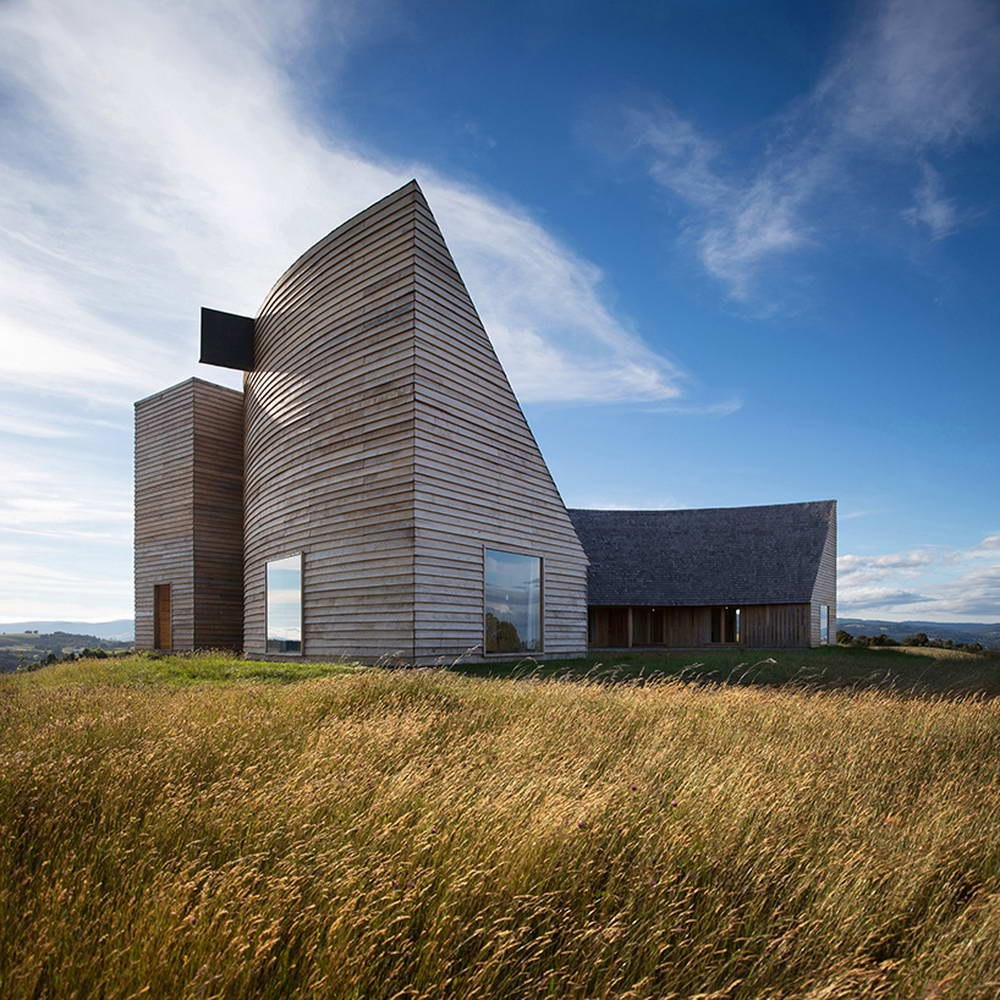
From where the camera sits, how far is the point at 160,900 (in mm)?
2562

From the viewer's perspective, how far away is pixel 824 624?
95.7 ft

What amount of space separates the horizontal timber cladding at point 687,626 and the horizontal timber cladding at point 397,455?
14.6 metres

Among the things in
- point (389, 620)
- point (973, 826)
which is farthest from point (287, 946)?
point (389, 620)

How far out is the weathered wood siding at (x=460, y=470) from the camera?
12.4 metres

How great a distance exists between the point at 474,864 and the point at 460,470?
10513 millimetres

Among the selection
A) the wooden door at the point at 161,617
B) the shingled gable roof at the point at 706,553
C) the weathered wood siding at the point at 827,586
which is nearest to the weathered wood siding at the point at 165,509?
the wooden door at the point at 161,617

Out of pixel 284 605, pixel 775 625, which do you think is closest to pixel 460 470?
pixel 284 605

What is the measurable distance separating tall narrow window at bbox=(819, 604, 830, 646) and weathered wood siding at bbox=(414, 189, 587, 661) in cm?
1779

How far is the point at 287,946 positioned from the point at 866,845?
3.28 metres

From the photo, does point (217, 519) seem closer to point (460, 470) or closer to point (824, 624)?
point (460, 470)

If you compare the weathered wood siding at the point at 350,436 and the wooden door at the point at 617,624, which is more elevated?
the weathered wood siding at the point at 350,436

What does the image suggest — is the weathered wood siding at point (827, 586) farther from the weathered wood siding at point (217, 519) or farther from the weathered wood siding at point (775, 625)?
the weathered wood siding at point (217, 519)

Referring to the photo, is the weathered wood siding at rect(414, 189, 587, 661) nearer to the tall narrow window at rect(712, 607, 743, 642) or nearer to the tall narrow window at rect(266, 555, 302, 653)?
the tall narrow window at rect(266, 555, 302, 653)

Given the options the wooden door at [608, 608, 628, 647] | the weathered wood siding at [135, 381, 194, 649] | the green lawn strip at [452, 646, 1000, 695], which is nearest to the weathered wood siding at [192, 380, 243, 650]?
the weathered wood siding at [135, 381, 194, 649]
